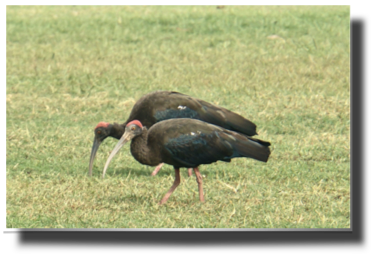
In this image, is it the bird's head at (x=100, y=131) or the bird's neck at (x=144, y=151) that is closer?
the bird's neck at (x=144, y=151)

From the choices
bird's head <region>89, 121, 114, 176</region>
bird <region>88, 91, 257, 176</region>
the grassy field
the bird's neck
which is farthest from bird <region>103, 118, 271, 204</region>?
bird <region>88, 91, 257, 176</region>

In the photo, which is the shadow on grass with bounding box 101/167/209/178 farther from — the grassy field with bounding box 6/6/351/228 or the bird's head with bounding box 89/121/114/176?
the bird's head with bounding box 89/121/114/176

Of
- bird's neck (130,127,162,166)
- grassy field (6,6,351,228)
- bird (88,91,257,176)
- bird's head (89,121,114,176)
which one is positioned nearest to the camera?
grassy field (6,6,351,228)

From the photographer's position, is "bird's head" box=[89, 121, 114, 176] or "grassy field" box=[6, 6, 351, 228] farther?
"bird's head" box=[89, 121, 114, 176]

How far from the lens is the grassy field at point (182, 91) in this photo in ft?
19.9

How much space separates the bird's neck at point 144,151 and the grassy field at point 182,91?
1.23ft

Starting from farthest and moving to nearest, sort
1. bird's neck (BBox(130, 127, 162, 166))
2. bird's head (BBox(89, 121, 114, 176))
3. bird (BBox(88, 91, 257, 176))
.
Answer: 1. bird (BBox(88, 91, 257, 176))
2. bird's head (BBox(89, 121, 114, 176))
3. bird's neck (BBox(130, 127, 162, 166))

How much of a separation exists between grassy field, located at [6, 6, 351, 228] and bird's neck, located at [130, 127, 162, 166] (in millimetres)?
374

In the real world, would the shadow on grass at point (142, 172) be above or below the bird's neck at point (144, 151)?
below

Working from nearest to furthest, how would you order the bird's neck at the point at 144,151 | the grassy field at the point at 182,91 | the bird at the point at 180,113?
the grassy field at the point at 182,91 < the bird's neck at the point at 144,151 < the bird at the point at 180,113

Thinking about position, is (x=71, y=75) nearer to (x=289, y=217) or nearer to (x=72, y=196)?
(x=72, y=196)

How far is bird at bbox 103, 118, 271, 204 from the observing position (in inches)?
241

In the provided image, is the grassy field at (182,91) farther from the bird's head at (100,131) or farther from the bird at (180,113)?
the bird at (180,113)

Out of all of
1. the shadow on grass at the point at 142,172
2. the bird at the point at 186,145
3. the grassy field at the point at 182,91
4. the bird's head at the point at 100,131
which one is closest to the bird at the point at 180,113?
the bird's head at the point at 100,131
